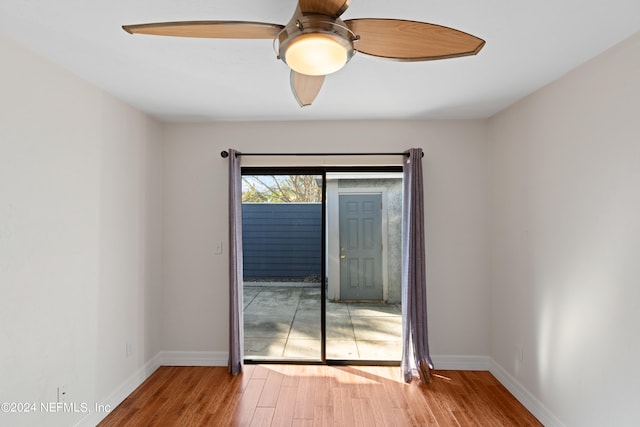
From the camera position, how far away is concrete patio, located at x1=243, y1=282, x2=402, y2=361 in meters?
3.42

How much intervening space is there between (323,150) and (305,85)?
1683mm

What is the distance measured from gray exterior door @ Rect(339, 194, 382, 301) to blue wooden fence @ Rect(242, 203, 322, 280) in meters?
0.28

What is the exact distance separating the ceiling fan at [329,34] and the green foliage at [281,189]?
2077 millimetres

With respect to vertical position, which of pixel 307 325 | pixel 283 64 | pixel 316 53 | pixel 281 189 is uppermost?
pixel 283 64

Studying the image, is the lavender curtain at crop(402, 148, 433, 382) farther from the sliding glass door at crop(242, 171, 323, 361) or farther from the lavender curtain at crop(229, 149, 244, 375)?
the lavender curtain at crop(229, 149, 244, 375)

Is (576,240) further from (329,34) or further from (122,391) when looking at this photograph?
(122,391)

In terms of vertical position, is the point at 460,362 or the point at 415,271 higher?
the point at 415,271

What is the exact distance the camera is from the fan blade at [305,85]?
1548mm

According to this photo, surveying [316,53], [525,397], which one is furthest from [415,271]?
[316,53]

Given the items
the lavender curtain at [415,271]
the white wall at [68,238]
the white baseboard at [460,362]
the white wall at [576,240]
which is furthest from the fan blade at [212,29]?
the white baseboard at [460,362]

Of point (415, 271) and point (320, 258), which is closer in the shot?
point (415, 271)

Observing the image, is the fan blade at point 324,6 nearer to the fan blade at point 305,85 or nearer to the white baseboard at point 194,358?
the fan blade at point 305,85

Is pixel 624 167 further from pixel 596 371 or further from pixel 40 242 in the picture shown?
pixel 40 242

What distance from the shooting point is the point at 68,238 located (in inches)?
85.0
